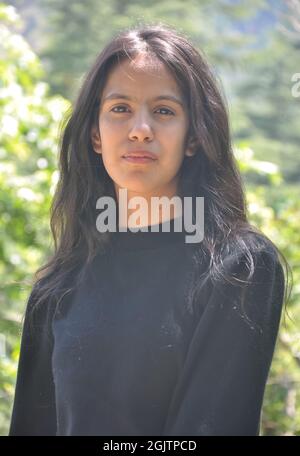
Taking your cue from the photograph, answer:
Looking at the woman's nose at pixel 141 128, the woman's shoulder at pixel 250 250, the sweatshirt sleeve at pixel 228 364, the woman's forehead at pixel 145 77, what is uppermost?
the woman's forehead at pixel 145 77

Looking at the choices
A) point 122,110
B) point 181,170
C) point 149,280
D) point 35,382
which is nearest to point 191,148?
point 181,170

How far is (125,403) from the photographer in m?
1.75

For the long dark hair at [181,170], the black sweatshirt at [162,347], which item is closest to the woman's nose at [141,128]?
the long dark hair at [181,170]

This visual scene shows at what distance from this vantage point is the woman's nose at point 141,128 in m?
Result: 1.88

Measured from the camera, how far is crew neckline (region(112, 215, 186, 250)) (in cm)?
194

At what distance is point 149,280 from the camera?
190 cm

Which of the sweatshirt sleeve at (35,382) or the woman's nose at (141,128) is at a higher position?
the woman's nose at (141,128)

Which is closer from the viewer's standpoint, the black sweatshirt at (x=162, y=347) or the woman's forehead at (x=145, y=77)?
the black sweatshirt at (x=162, y=347)

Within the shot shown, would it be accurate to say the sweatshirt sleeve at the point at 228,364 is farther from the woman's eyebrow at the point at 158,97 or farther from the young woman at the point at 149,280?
the woman's eyebrow at the point at 158,97

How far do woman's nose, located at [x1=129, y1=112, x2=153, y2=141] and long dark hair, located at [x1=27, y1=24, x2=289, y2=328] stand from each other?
0.11 m

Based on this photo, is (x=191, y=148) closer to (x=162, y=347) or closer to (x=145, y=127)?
(x=145, y=127)

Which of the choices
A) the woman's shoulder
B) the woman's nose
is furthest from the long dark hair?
the woman's nose

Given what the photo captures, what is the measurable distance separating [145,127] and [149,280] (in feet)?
1.03
